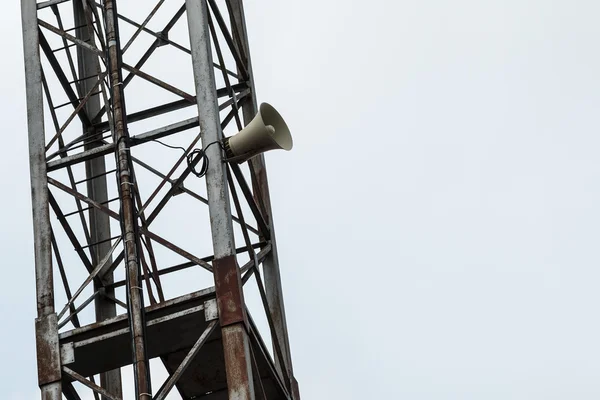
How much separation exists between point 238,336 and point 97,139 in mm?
4041

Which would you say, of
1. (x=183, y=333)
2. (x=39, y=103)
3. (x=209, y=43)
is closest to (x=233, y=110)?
(x=209, y=43)

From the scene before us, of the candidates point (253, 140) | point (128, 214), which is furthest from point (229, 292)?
point (253, 140)

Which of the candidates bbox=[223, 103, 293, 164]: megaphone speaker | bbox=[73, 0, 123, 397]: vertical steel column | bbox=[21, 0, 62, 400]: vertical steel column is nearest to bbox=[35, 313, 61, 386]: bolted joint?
bbox=[21, 0, 62, 400]: vertical steel column

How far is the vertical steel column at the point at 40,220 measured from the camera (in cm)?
1362

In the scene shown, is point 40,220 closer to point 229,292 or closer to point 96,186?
point 229,292

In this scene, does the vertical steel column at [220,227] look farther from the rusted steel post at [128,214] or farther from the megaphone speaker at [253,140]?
the rusted steel post at [128,214]

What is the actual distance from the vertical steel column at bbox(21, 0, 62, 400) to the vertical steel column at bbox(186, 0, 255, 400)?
190 cm

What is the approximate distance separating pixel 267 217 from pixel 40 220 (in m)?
2.98

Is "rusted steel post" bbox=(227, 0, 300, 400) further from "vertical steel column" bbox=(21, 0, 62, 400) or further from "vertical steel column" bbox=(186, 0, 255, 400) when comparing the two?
"vertical steel column" bbox=(21, 0, 62, 400)

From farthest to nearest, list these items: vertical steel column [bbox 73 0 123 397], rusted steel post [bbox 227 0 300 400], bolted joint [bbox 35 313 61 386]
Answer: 1. vertical steel column [bbox 73 0 123 397]
2. rusted steel post [bbox 227 0 300 400]
3. bolted joint [bbox 35 313 61 386]

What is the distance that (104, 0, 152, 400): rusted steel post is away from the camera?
13031 millimetres

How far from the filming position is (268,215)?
52.9ft

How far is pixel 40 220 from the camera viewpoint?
1438 centimetres

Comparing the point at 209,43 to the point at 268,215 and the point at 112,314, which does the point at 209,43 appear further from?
the point at 112,314
